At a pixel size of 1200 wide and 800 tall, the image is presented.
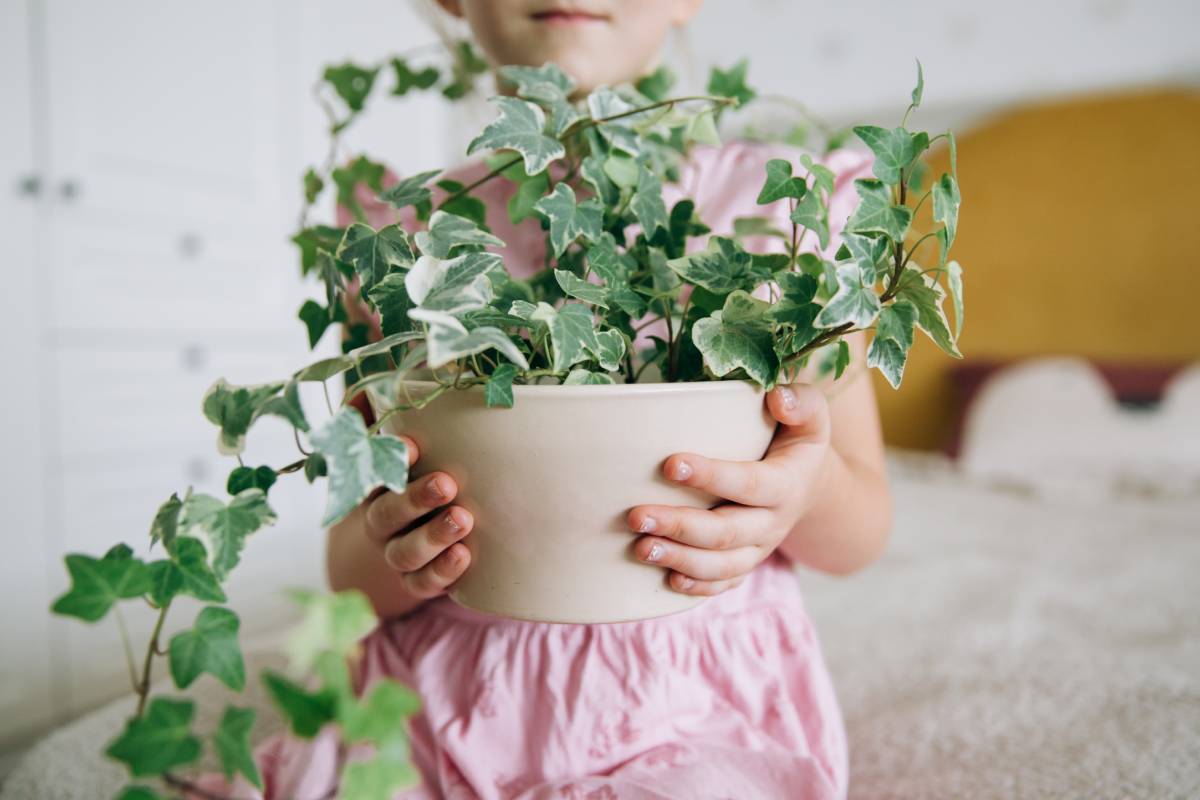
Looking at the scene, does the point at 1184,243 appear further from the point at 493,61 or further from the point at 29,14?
the point at 29,14

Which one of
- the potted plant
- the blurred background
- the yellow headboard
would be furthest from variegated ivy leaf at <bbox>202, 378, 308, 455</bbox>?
the yellow headboard

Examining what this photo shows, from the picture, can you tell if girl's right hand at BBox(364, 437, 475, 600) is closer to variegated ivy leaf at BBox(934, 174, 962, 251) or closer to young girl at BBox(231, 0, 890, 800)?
young girl at BBox(231, 0, 890, 800)

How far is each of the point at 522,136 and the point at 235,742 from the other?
0.28 m

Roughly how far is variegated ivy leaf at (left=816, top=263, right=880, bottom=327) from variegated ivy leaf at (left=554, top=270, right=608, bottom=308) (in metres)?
0.10

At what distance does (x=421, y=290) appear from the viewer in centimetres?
30

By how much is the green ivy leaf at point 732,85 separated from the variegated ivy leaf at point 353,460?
36 centimetres

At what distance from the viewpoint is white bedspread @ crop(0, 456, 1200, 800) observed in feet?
1.87

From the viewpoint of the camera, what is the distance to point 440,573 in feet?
1.20

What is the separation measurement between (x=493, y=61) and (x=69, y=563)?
1.80 feet

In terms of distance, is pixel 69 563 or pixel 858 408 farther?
pixel 858 408

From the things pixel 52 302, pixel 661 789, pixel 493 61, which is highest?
pixel 493 61

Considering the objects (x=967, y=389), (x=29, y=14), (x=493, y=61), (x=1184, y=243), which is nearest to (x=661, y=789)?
(x=493, y=61)

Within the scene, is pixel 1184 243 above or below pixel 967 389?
above

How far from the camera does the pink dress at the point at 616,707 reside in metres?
0.46
